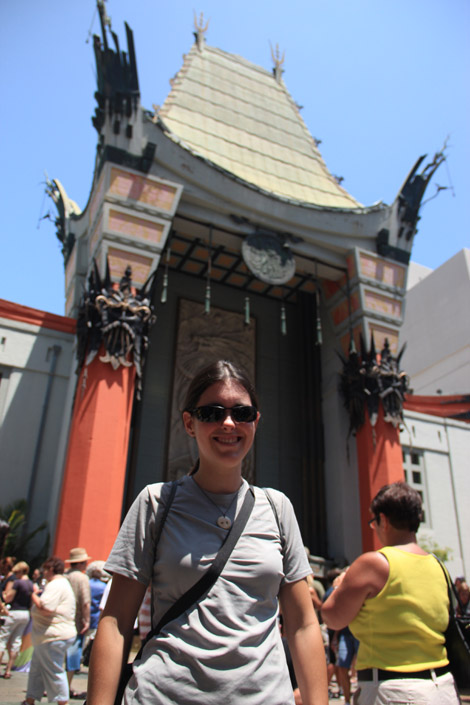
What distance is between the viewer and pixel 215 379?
6.42 feet

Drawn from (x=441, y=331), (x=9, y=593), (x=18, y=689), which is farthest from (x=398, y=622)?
(x=441, y=331)

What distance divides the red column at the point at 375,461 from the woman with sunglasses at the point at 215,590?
12.0m

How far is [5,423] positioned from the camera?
41.6 feet

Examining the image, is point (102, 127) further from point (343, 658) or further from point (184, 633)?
point (184, 633)

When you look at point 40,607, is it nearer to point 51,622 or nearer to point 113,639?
point 51,622

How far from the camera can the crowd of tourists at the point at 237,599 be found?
1.50m

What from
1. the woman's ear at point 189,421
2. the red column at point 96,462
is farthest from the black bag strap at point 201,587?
the red column at point 96,462

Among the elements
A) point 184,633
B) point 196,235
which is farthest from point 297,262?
point 184,633

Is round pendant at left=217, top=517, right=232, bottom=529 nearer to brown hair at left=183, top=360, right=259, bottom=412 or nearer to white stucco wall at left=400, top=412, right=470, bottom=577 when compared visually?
brown hair at left=183, top=360, right=259, bottom=412

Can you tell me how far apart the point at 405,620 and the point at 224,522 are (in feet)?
3.35

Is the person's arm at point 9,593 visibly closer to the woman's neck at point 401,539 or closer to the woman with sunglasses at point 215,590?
the woman's neck at point 401,539

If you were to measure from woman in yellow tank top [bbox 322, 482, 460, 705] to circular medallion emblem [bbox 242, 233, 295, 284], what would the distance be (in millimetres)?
11822

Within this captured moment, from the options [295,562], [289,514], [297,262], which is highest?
[297,262]

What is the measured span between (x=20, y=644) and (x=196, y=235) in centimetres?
1029
